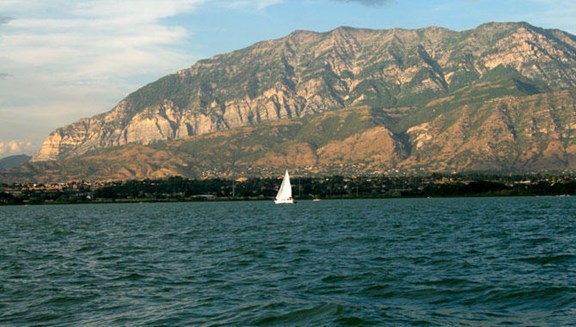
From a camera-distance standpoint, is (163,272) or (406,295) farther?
(163,272)

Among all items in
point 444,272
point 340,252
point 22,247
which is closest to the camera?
point 444,272

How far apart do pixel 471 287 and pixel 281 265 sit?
19490mm

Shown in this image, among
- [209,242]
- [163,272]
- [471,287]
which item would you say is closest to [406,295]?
[471,287]

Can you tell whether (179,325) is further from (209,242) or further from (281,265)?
(209,242)

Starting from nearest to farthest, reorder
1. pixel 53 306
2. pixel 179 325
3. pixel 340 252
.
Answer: pixel 179 325 → pixel 53 306 → pixel 340 252

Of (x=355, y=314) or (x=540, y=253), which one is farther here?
(x=540, y=253)

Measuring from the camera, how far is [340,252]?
238ft

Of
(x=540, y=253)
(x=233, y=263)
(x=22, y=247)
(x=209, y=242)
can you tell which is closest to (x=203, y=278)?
(x=233, y=263)

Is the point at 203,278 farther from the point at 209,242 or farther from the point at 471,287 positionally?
the point at 209,242

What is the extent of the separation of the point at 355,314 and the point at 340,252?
3342 cm

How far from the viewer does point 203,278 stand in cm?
5531

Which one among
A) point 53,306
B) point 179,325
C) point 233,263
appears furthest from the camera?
point 233,263

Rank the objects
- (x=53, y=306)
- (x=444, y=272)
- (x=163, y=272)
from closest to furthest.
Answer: (x=53, y=306)
(x=444, y=272)
(x=163, y=272)

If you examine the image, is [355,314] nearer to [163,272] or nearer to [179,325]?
[179,325]
